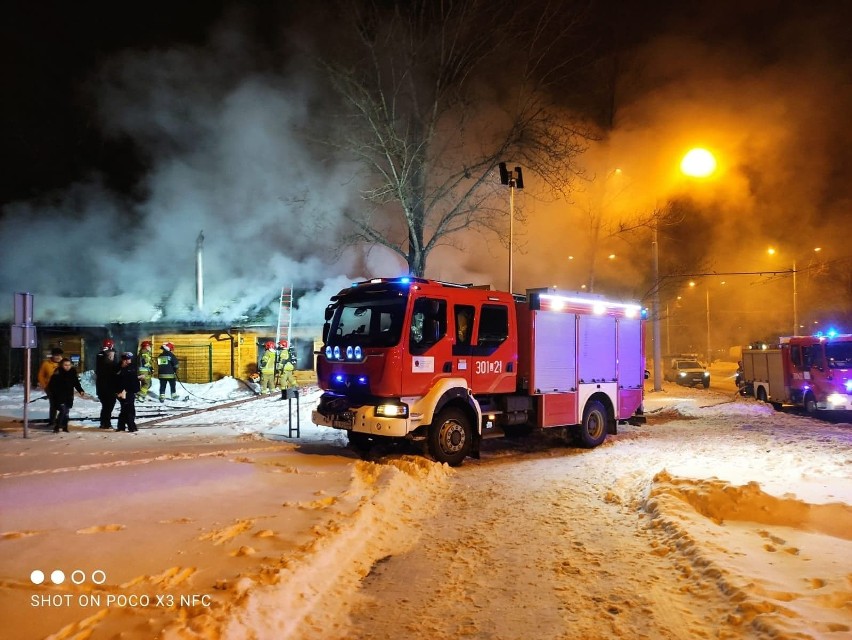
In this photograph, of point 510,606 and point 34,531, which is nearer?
point 510,606

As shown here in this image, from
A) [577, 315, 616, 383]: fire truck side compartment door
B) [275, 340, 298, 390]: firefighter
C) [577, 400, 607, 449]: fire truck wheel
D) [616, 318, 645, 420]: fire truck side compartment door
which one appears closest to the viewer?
[577, 400, 607, 449]: fire truck wheel

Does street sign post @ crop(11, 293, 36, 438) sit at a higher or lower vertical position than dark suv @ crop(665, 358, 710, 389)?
higher

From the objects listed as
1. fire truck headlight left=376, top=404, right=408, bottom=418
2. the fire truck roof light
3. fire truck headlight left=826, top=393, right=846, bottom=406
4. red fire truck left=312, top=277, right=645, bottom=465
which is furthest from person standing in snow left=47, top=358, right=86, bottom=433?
fire truck headlight left=826, top=393, right=846, bottom=406

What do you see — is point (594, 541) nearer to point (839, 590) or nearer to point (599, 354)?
point (839, 590)

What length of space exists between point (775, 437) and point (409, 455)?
743cm

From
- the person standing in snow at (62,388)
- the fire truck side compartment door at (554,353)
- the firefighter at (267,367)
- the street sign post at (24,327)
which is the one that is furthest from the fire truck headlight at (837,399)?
the street sign post at (24,327)

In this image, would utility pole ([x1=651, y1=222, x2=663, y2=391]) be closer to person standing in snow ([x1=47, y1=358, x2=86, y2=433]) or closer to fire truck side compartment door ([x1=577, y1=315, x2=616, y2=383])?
fire truck side compartment door ([x1=577, y1=315, x2=616, y2=383])

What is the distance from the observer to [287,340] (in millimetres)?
19188

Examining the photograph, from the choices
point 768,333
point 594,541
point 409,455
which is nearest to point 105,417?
point 409,455

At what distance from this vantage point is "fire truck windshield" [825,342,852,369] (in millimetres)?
14750

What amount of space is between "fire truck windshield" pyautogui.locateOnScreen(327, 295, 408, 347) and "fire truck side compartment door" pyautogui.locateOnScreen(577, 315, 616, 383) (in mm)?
3918

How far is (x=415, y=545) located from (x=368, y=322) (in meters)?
3.95

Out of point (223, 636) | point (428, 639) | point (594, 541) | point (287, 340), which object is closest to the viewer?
point (223, 636)

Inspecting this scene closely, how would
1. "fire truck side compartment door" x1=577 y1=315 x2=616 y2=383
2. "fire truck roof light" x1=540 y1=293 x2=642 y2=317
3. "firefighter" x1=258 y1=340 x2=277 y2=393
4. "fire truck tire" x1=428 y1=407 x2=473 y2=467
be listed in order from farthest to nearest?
"firefighter" x1=258 y1=340 x2=277 y2=393 → "fire truck side compartment door" x1=577 y1=315 x2=616 y2=383 → "fire truck roof light" x1=540 y1=293 x2=642 y2=317 → "fire truck tire" x1=428 y1=407 x2=473 y2=467
